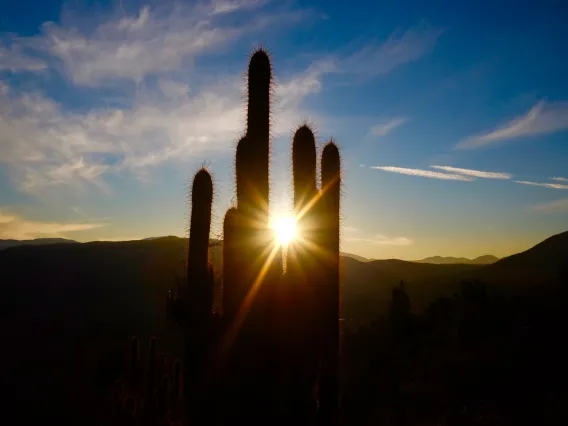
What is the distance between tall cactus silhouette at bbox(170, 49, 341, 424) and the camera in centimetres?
455

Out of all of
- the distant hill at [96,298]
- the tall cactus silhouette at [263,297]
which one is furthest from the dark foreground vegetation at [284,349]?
the distant hill at [96,298]

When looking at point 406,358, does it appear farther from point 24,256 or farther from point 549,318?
point 24,256

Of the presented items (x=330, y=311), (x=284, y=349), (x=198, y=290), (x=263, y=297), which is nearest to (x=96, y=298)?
(x=198, y=290)

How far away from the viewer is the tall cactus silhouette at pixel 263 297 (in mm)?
4555

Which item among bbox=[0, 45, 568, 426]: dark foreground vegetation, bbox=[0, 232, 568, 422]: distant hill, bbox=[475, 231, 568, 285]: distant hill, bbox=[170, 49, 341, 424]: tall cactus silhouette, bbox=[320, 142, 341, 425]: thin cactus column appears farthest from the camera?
bbox=[475, 231, 568, 285]: distant hill

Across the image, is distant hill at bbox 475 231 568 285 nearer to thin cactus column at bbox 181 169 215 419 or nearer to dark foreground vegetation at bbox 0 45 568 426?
dark foreground vegetation at bbox 0 45 568 426

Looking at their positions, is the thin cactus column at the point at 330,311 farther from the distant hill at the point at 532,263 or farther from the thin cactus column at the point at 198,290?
the distant hill at the point at 532,263

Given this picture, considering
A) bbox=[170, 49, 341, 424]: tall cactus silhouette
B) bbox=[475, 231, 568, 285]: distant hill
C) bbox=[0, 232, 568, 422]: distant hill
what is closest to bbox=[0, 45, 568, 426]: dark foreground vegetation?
bbox=[170, 49, 341, 424]: tall cactus silhouette

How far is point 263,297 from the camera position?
4.93 m

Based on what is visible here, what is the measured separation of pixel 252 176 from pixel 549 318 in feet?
58.4

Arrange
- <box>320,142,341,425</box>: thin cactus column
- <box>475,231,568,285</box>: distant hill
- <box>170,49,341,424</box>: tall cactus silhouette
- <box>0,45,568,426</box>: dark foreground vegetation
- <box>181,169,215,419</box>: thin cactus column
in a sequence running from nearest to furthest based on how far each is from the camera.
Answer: <box>170,49,341,424</box>: tall cactus silhouette, <box>0,45,568,426</box>: dark foreground vegetation, <box>181,169,215,419</box>: thin cactus column, <box>320,142,341,425</box>: thin cactus column, <box>475,231,568,285</box>: distant hill

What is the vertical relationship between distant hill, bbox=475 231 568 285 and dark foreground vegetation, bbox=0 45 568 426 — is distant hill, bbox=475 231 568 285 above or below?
above

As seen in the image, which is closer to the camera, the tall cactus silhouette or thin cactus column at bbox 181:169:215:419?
the tall cactus silhouette

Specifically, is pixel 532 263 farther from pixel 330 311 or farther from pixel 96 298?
pixel 330 311
